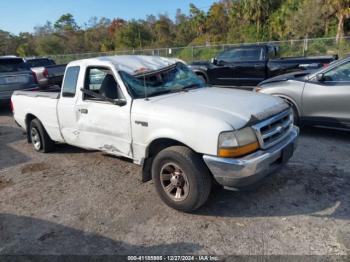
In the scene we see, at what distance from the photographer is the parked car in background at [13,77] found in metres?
9.62

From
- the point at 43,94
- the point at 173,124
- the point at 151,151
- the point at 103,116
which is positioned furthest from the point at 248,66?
the point at 173,124

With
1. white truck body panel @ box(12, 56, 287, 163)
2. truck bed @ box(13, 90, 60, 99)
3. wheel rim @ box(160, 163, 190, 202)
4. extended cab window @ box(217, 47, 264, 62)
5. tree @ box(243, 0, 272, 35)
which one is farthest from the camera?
tree @ box(243, 0, 272, 35)

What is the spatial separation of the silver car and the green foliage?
218 inches

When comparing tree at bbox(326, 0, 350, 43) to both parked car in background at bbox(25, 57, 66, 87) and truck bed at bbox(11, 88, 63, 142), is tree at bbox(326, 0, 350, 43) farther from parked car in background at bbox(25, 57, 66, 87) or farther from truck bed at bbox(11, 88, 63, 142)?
truck bed at bbox(11, 88, 63, 142)

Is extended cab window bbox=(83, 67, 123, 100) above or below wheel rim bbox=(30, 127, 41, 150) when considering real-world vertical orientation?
above

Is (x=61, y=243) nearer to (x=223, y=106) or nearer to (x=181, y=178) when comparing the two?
(x=181, y=178)

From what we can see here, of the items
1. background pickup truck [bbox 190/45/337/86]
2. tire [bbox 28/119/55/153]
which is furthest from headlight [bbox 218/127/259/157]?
background pickup truck [bbox 190/45/337/86]

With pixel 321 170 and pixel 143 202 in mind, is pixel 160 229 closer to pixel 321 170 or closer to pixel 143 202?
pixel 143 202

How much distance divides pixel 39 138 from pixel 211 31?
164 ft

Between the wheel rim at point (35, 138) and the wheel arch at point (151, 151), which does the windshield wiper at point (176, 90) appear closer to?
the wheel arch at point (151, 151)

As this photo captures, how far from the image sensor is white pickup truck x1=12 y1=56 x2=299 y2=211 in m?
3.33

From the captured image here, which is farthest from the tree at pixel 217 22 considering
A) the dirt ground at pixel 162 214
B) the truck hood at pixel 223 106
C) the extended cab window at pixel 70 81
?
the truck hood at pixel 223 106

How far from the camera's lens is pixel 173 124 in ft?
11.8

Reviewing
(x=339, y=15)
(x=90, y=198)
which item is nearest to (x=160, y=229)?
(x=90, y=198)
